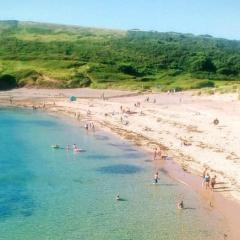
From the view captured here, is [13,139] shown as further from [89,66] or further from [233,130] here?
[89,66]

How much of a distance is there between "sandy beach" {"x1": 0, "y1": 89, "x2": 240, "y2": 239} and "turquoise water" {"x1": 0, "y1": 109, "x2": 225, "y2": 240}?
97.4 inches

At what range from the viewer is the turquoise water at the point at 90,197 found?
30.8 metres

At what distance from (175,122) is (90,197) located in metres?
28.2

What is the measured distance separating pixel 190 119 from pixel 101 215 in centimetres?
3339

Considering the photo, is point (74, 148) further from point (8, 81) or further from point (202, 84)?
point (202, 84)

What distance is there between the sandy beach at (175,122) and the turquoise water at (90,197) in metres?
2.47

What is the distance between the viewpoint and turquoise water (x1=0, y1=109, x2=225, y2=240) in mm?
30812

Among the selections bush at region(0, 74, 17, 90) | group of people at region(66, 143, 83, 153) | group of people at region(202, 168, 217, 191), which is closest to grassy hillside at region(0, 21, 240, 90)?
bush at region(0, 74, 17, 90)

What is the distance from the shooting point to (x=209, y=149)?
163 feet

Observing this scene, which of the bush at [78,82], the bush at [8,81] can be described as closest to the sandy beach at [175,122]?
the bush at [78,82]

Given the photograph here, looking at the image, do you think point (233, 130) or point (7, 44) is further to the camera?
point (7, 44)

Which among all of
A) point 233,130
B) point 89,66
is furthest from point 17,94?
point 233,130

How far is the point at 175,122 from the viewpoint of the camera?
63.0m

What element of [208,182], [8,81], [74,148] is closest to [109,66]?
[8,81]
